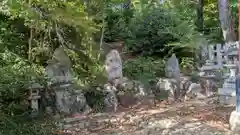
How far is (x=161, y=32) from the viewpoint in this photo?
30.7 feet

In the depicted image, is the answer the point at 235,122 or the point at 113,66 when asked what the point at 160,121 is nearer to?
the point at 235,122

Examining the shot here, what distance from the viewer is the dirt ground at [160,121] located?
186 inches

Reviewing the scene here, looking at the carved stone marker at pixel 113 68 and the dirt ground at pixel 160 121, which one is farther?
the carved stone marker at pixel 113 68

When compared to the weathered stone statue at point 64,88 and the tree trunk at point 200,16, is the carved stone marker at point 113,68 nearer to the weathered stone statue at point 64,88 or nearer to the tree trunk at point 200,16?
the weathered stone statue at point 64,88

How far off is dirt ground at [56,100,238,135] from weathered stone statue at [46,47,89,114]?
37cm

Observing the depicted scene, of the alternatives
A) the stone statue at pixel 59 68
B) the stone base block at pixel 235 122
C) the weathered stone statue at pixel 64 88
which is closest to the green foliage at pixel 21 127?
the weathered stone statue at pixel 64 88

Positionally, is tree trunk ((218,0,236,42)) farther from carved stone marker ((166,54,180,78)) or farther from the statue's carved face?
the statue's carved face

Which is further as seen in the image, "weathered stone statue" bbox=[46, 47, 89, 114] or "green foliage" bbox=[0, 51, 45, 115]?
"weathered stone statue" bbox=[46, 47, 89, 114]

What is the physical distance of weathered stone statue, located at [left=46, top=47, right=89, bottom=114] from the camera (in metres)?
5.91

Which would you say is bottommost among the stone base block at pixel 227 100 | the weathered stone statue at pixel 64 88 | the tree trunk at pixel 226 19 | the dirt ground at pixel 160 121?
the dirt ground at pixel 160 121

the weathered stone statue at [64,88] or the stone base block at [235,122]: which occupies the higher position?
the weathered stone statue at [64,88]

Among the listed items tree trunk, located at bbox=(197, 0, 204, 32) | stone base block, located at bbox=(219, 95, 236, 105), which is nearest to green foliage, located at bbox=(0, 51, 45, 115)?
stone base block, located at bbox=(219, 95, 236, 105)

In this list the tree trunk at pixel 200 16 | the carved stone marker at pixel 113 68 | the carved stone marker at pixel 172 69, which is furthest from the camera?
the tree trunk at pixel 200 16

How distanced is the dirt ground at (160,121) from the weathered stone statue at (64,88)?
37 centimetres
